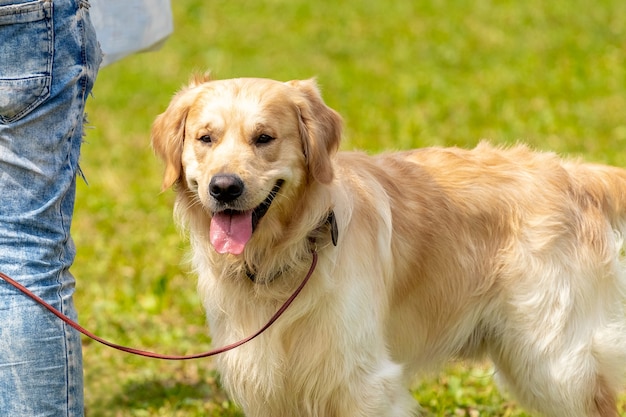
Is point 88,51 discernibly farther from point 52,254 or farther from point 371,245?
point 371,245

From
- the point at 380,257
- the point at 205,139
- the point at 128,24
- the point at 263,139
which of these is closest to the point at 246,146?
the point at 263,139

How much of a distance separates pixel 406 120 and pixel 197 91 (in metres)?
5.88

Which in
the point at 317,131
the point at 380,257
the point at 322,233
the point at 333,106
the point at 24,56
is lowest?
the point at 333,106

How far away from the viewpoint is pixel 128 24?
4180 millimetres

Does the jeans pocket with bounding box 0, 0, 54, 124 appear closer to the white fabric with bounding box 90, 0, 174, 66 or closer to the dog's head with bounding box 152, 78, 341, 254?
the dog's head with bounding box 152, 78, 341, 254

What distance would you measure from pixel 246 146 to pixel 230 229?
307mm

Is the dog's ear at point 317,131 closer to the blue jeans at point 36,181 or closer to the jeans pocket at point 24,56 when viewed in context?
the blue jeans at point 36,181

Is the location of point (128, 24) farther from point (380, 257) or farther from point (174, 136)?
point (380, 257)

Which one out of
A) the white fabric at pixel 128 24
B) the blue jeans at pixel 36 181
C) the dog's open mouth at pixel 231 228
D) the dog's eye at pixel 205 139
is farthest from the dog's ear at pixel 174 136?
the white fabric at pixel 128 24

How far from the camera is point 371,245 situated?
368cm

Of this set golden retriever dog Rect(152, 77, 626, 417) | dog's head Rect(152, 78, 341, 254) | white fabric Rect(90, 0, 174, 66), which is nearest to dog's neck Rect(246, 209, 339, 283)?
golden retriever dog Rect(152, 77, 626, 417)

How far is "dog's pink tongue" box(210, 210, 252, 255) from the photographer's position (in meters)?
3.42

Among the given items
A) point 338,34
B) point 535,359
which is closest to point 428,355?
point 535,359

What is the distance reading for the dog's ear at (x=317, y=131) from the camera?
3453 mm
